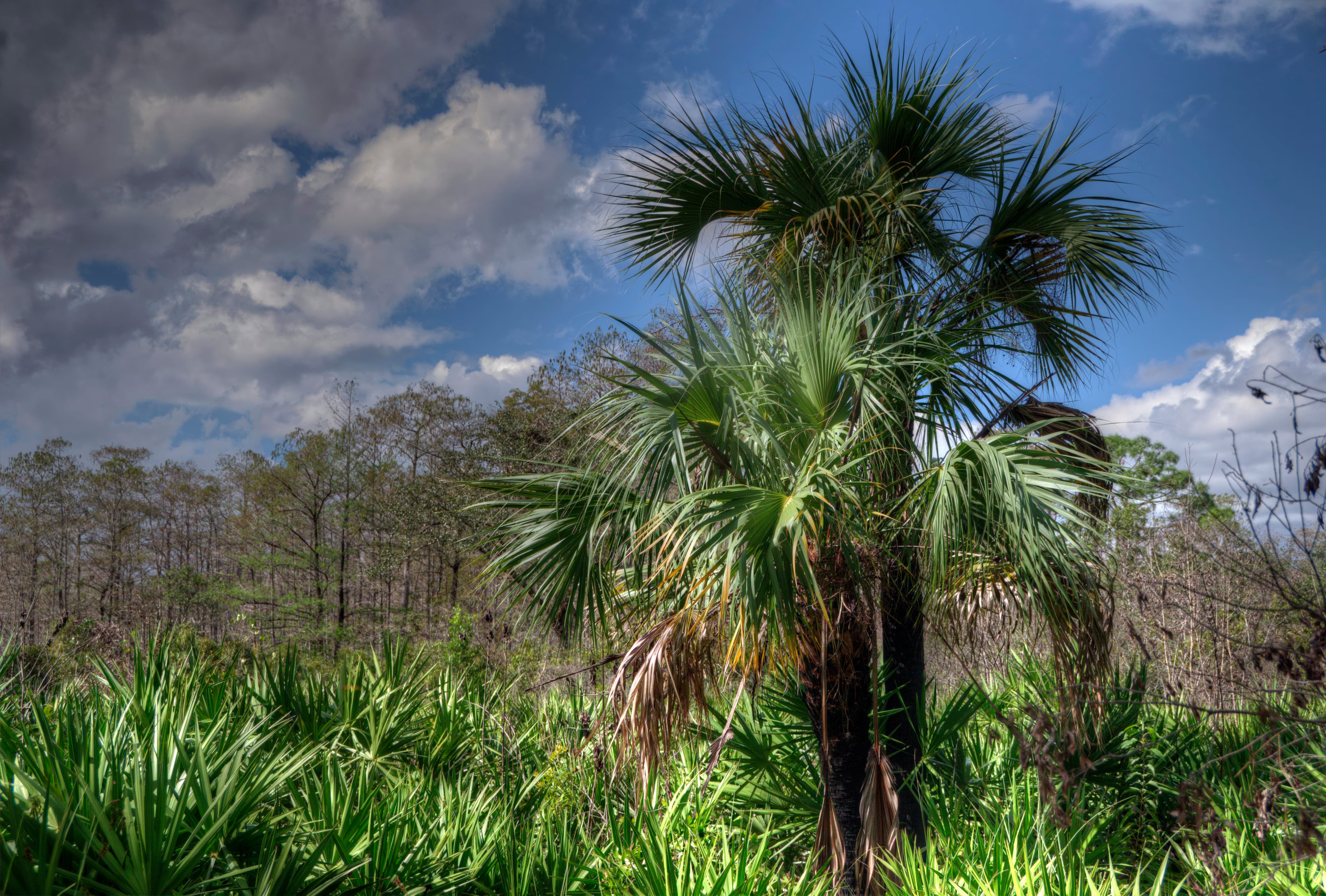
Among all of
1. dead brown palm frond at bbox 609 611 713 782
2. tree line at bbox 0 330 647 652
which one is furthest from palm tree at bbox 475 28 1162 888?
tree line at bbox 0 330 647 652

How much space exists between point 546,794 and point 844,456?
3.32 metres

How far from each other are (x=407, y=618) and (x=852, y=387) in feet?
61.3

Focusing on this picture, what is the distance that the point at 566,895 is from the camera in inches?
129

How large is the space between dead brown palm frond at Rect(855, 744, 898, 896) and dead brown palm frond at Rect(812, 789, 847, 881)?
4.4 inches

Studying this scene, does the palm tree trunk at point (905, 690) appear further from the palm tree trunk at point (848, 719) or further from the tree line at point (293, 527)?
the tree line at point (293, 527)

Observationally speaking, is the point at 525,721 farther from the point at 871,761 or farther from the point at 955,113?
the point at 955,113

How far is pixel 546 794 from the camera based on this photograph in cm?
509

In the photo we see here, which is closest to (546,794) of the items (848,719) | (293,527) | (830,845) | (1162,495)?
(830,845)

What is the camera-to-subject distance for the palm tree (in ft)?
11.2

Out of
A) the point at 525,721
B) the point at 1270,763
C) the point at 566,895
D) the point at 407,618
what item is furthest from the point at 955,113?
the point at 407,618

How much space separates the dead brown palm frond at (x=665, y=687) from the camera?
3.59 m

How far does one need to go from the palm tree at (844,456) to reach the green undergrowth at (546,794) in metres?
0.52

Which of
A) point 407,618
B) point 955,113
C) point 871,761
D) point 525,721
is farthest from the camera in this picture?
point 407,618

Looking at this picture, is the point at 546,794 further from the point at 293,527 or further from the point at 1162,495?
the point at 293,527
